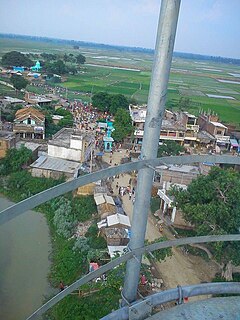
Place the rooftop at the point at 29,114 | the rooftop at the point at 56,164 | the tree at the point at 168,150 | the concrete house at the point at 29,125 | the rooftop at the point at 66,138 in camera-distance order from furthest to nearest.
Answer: the rooftop at the point at 29,114
the concrete house at the point at 29,125
the tree at the point at 168,150
the rooftop at the point at 66,138
the rooftop at the point at 56,164

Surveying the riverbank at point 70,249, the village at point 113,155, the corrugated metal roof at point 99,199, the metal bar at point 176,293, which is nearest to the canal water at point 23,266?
the riverbank at point 70,249

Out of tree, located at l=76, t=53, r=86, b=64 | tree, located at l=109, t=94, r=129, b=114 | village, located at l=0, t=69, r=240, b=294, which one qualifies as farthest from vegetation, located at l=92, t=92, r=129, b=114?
tree, located at l=76, t=53, r=86, b=64

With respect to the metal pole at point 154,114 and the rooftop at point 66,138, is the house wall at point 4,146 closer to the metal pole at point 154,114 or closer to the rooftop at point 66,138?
the rooftop at point 66,138

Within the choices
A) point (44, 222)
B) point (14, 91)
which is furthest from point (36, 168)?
point (14, 91)

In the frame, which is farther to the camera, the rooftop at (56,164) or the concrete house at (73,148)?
the concrete house at (73,148)

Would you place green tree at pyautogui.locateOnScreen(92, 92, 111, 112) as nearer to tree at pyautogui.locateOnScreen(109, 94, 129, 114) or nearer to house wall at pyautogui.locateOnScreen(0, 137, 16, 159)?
tree at pyautogui.locateOnScreen(109, 94, 129, 114)
